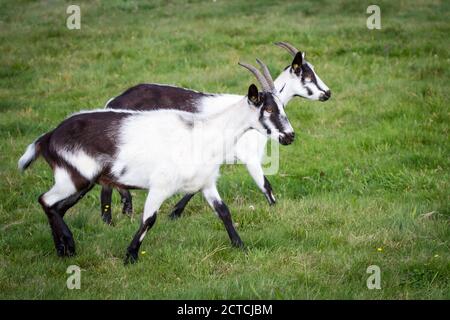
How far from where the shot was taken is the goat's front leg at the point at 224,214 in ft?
21.3

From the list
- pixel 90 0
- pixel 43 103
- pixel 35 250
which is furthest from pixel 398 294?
pixel 90 0

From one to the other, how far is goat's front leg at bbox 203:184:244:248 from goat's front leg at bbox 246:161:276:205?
135 cm

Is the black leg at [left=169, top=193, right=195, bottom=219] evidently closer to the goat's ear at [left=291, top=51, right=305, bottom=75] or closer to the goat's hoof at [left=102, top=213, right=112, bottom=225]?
the goat's hoof at [left=102, top=213, right=112, bottom=225]

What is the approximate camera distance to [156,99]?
8.27m

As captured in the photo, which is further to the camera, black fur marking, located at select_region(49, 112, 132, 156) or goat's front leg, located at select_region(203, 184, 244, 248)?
goat's front leg, located at select_region(203, 184, 244, 248)

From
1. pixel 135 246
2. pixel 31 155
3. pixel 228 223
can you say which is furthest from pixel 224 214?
pixel 31 155

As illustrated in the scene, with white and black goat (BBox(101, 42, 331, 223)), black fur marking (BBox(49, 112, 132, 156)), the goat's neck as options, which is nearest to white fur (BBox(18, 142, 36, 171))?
black fur marking (BBox(49, 112, 132, 156))

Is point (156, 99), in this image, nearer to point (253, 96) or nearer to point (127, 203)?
point (127, 203)

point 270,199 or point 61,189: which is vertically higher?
point 61,189

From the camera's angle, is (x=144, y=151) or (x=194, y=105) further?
(x=194, y=105)

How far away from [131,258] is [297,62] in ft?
11.8

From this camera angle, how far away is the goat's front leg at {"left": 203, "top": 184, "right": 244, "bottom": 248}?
6.51 m

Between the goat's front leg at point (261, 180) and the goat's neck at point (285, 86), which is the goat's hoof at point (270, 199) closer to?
the goat's front leg at point (261, 180)
